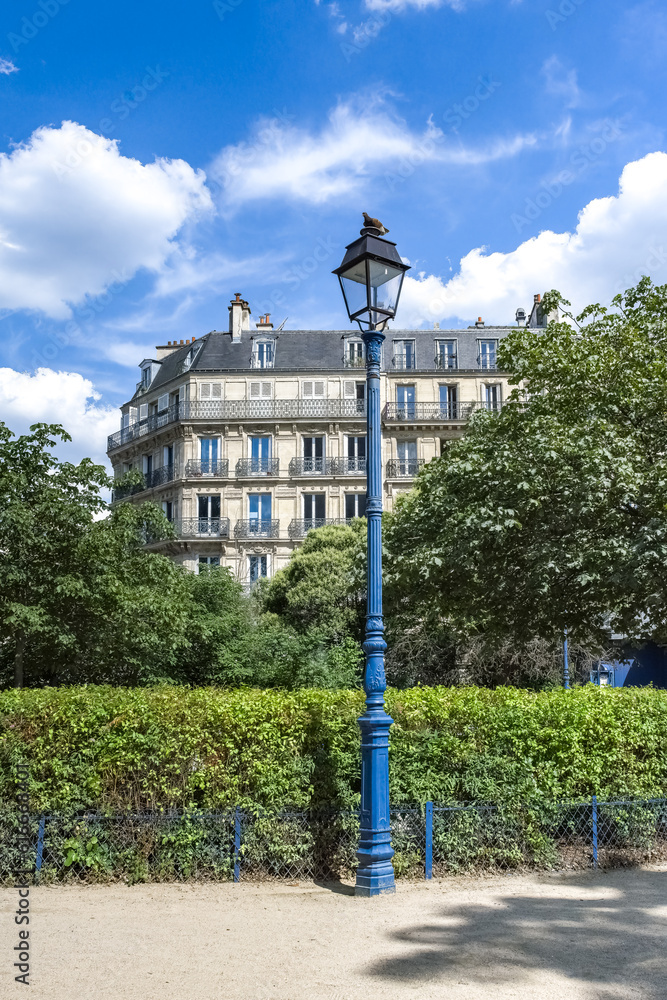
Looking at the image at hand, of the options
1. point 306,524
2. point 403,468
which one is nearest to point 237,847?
point 306,524

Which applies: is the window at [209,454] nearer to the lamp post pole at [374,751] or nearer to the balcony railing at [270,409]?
the balcony railing at [270,409]

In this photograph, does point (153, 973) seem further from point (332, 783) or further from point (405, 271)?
point (405, 271)

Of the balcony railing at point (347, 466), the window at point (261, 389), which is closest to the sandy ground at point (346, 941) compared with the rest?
the balcony railing at point (347, 466)

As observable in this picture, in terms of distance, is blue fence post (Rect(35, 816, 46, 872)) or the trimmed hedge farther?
the trimmed hedge

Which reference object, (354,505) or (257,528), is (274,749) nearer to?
(257,528)

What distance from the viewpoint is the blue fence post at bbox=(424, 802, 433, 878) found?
8.25 meters

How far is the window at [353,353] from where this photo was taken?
149ft

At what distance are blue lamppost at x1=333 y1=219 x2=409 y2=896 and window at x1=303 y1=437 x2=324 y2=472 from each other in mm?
34860

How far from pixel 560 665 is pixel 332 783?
72.7ft

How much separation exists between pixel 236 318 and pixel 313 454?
31.3ft

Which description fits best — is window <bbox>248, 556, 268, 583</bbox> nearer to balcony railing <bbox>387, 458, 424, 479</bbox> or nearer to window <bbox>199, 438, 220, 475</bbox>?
window <bbox>199, 438, 220, 475</bbox>

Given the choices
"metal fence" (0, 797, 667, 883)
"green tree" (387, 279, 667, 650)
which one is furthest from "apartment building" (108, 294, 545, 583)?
"metal fence" (0, 797, 667, 883)

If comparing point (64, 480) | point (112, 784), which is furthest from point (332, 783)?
point (64, 480)

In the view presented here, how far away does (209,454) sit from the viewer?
145ft
